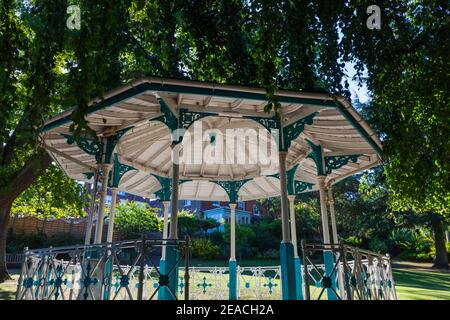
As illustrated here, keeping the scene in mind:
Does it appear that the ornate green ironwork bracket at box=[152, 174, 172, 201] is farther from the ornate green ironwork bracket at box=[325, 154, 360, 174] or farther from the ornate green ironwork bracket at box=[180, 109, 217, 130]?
the ornate green ironwork bracket at box=[180, 109, 217, 130]

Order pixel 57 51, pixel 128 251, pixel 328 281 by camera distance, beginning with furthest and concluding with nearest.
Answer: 1. pixel 128 251
2. pixel 328 281
3. pixel 57 51

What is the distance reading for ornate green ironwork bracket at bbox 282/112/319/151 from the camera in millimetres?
6779

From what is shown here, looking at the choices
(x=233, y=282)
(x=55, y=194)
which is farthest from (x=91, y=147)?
(x=55, y=194)

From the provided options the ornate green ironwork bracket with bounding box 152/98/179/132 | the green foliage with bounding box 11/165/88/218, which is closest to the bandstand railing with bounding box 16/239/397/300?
the ornate green ironwork bracket with bounding box 152/98/179/132

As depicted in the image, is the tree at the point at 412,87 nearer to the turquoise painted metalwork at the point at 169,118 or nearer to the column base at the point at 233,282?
the turquoise painted metalwork at the point at 169,118

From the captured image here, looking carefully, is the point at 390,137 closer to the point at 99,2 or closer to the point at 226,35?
the point at 226,35

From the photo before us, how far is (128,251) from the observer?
23.6 metres

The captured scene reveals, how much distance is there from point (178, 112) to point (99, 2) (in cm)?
304

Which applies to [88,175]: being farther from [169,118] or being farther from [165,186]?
[169,118]

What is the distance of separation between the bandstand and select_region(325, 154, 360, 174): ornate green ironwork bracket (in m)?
0.03

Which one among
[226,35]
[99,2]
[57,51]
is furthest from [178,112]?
[99,2]

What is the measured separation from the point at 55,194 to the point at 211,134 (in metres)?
9.20

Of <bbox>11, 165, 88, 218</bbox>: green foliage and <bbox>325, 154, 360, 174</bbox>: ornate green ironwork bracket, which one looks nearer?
<bbox>325, 154, 360, 174</bbox>: ornate green ironwork bracket
